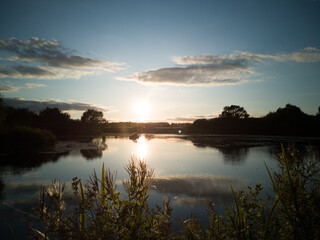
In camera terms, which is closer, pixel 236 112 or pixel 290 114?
pixel 290 114

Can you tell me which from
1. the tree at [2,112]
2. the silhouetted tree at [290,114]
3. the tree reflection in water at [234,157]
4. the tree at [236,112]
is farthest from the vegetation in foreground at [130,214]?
the tree at [236,112]

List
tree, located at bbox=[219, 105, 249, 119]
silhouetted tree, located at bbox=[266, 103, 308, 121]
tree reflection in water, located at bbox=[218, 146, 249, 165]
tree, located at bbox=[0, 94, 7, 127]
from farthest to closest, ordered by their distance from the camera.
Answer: tree, located at bbox=[219, 105, 249, 119] → silhouetted tree, located at bbox=[266, 103, 308, 121] → tree, located at bbox=[0, 94, 7, 127] → tree reflection in water, located at bbox=[218, 146, 249, 165]

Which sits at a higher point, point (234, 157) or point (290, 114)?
point (290, 114)

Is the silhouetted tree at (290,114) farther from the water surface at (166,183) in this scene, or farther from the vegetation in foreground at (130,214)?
the vegetation in foreground at (130,214)

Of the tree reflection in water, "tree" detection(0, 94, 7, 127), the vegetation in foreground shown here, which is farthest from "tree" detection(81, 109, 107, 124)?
the vegetation in foreground

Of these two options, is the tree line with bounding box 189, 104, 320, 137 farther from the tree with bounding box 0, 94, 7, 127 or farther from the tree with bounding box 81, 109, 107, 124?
the tree with bounding box 0, 94, 7, 127

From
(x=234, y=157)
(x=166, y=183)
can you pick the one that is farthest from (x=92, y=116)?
(x=166, y=183)

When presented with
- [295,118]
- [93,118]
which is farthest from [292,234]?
[93,118]

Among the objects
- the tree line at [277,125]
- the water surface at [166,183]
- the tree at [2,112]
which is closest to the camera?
the water surface at [166,183]

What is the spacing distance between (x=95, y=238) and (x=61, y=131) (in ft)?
219

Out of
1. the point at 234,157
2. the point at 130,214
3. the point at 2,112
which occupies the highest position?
the point at 2,112

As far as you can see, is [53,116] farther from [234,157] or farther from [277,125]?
[277,125]

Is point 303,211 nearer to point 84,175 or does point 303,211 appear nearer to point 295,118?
point 84,175

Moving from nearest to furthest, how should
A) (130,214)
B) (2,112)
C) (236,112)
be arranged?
(130,214) → (2,112) → (236,112)
